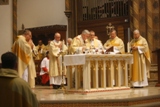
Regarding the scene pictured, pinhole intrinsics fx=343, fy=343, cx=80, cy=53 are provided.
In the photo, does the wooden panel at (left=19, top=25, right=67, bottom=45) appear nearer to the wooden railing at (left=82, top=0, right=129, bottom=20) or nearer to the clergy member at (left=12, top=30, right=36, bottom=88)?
the wooden railing at (left=82, top=0, right=129, bottom=20)

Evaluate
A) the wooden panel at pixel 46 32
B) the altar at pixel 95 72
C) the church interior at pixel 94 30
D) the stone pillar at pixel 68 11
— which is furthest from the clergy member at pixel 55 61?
the stone pillar at pixel 68 11

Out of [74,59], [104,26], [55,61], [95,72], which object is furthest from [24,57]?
[104,26]

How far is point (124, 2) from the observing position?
45.2 feet

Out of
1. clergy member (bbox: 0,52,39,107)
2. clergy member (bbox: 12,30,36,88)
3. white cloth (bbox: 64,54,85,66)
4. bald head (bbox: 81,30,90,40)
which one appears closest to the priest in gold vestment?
bald head (bbox: 81,30,90,40)

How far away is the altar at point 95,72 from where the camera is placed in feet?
27.7

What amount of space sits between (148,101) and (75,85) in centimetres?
208

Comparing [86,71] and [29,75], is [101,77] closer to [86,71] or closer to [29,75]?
[86,71]

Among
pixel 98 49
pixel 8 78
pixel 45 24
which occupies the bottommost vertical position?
pixel 8 78

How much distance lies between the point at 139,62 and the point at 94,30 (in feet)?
14.9

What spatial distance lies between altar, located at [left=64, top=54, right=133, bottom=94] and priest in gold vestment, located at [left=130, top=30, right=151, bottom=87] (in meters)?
Answer: 0.95

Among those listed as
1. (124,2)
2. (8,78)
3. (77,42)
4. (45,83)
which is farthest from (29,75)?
(8,78)

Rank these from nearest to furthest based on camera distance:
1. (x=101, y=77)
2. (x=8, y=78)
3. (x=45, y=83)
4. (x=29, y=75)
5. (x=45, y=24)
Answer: (x=8, y=78) → (x=101, y=77) → (x=29, y=75) → (x=45, y=83) → (x=45, y=24)

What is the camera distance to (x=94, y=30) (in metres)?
14.9

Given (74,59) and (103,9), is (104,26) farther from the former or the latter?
(74,59)
